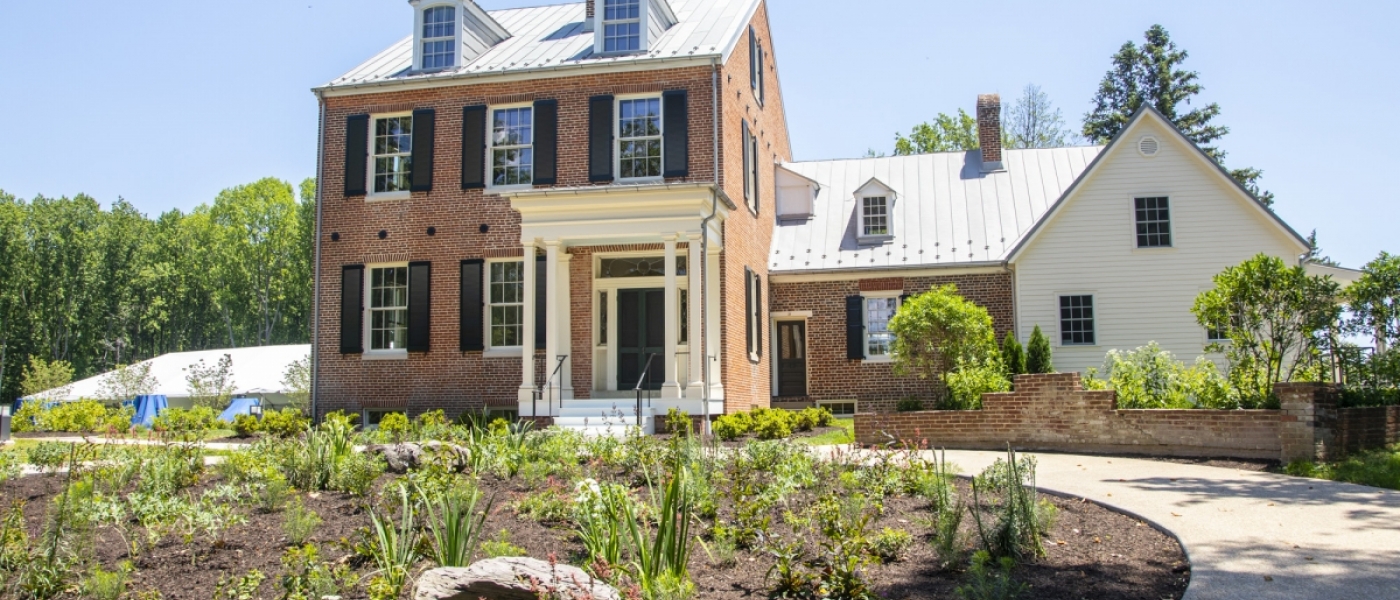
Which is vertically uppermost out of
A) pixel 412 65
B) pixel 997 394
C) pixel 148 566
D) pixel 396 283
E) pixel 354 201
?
pixel 412 65

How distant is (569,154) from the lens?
18.6 metres

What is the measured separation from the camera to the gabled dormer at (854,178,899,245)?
22.2m

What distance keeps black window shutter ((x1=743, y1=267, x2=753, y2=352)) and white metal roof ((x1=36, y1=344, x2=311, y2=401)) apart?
17.0 metres

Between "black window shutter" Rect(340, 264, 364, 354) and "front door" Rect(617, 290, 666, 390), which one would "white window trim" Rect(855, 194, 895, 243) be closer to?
"front door" Rect(617, 290, 666, 390)

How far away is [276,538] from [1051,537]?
201 inches

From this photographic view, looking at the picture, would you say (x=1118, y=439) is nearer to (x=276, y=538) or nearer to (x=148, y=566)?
(x=276, y=538)

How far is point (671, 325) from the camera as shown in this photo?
16.1m

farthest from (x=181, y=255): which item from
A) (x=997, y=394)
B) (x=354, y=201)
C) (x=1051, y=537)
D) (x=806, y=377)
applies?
(x=1051, y=537)

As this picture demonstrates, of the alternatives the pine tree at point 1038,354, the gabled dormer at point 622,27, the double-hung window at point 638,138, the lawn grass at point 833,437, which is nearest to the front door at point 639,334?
the double-hung window at point 638,138

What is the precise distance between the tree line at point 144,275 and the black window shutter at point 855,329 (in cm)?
3967

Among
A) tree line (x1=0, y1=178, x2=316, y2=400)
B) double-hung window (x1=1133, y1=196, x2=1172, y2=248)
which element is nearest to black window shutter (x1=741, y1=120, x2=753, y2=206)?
double-hung window (x1=1133, y1=196, x2=1172, y2=248)

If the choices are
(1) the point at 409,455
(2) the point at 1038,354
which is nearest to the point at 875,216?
(2) the point at 1038,354

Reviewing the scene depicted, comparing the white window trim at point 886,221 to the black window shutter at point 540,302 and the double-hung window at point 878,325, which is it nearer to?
the double-hung window at point 878,325

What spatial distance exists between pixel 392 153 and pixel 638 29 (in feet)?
17.9
